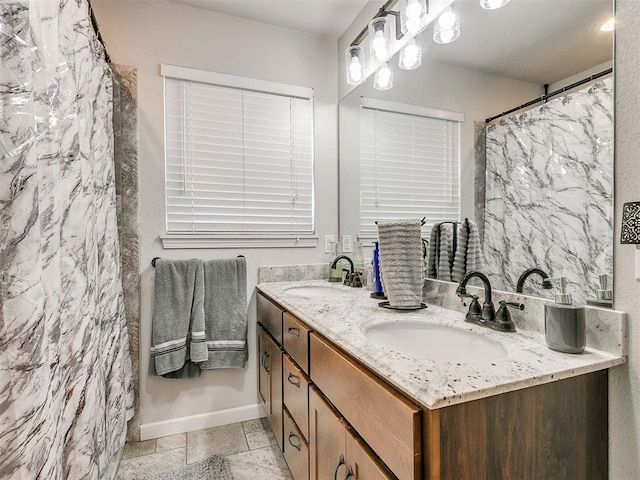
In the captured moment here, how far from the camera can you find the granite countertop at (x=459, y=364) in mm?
637

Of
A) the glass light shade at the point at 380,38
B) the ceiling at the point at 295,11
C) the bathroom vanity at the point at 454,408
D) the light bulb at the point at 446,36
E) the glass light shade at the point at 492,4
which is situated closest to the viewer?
the bathroom vanity at the point at 454,408

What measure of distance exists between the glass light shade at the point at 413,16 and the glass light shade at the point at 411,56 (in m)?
0.05

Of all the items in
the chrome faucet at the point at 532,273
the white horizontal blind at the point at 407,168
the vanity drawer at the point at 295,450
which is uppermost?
the white horizontal blind at the point at 407,168

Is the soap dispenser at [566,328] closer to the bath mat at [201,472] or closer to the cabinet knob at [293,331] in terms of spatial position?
the cabinet knob at [293,331]

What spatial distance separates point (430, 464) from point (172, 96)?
2127mm

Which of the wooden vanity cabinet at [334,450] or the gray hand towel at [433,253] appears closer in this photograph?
the wooden vanity cabinet at [334,450]

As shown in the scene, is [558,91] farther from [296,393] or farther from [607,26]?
[296,393]

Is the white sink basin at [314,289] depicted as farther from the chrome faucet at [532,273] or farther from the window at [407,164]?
Result: the chrome faucet at [532,273]

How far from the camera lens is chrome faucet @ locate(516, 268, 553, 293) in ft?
3.24

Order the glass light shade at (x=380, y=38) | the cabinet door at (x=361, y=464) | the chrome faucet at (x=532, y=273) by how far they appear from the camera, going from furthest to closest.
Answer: the glass light shade at (x=380, y=38) → the chrome faucet at (x=532, y=273) → the cabinet door at (x=361, y=464)

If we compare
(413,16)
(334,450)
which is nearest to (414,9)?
(413,16)

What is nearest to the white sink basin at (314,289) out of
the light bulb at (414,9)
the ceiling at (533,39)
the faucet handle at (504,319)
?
the faucet handle at (504,319)

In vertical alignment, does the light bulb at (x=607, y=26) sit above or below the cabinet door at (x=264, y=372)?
above

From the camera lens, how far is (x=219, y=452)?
1.74 metres
